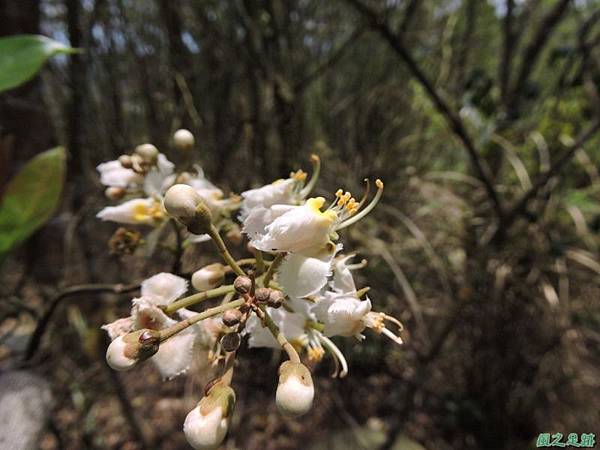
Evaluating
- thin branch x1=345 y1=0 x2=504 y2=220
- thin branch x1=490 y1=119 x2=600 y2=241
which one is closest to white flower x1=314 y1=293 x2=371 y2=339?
thin branch x1=345 y1=0 x2=504 y2=220

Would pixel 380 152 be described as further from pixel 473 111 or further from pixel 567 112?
pixel 567 112

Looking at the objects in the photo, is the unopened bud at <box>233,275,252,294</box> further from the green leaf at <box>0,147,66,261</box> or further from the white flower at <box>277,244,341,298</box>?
the green leaf at <box>0,147,66,261</box>

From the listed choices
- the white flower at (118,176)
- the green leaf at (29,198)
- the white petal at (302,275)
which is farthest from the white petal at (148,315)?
the green leaf at (29,198)

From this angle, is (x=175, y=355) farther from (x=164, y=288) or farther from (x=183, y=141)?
(x=183, y=141)

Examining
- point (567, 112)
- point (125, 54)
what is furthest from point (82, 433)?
point (567, 112)

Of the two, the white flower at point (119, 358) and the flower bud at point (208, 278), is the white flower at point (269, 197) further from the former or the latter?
the white flower at point (119, 358)
